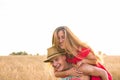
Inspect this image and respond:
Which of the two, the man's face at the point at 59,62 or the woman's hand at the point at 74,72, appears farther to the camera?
the man's face at the point at 59,62

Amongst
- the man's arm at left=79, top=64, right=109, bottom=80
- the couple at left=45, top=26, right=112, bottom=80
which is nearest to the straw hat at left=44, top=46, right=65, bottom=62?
the couple at left=45, top=26, right=112, bottom=80

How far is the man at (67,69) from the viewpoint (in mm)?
4301

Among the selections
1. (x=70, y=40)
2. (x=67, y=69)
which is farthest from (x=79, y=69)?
(x=70, y=40)

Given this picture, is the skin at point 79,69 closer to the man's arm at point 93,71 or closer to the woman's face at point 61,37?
the man's arm at point 93,71

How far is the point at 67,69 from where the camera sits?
4430mm

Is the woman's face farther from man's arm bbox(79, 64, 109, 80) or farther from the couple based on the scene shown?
man's arm bbox(79, 64, 109, 80)

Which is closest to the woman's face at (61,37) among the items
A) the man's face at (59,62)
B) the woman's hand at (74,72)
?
the man's face at (59,62)

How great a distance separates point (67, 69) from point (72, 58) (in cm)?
16

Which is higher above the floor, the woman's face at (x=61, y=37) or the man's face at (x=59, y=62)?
the woman's face at (x=61, y=37)

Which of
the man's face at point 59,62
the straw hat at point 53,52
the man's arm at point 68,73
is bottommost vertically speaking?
the man's arm at point 68,73

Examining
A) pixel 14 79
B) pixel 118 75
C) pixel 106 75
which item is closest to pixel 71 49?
pixel 106 75

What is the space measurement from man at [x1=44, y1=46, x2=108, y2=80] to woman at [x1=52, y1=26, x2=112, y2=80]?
0.05 meters

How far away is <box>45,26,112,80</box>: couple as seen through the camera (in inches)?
170

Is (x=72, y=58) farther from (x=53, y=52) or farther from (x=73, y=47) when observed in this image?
(x=53, y=52)
